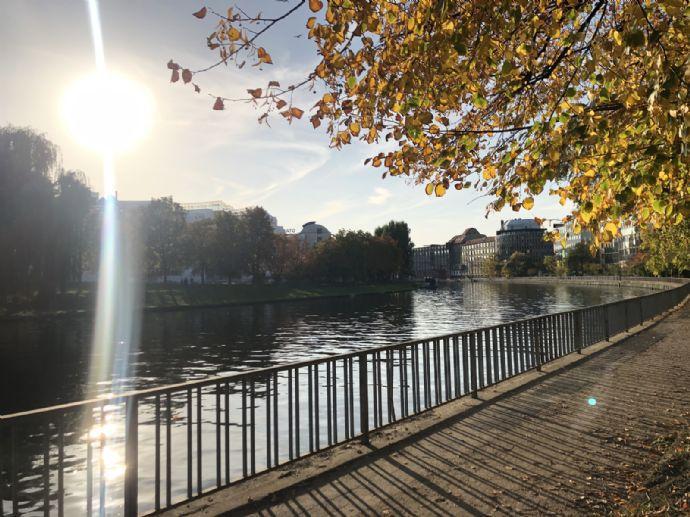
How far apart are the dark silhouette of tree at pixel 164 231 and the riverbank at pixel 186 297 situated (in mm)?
10208

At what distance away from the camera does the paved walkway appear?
16.3ft

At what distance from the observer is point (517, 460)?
601 cm

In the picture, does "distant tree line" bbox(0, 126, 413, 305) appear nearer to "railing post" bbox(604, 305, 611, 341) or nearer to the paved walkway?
"railing post" bbox(604, 305, 611, 341)

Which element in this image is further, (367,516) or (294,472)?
(294,472)

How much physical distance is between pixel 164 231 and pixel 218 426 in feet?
267

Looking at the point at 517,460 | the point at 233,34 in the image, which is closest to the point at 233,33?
the point at 233,34

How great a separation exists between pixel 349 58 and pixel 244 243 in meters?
79.8

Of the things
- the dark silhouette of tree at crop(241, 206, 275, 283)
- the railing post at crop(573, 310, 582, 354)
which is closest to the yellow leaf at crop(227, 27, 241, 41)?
the railing post at crop(573, 310, 582, 354)

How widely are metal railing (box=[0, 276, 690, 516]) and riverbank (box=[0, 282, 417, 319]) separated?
32395mm

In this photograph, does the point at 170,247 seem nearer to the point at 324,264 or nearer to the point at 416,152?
the point at 324,264

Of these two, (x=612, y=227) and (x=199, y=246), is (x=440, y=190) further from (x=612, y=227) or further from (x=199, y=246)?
(x=199, y=246)

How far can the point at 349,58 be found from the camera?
6.05 meters

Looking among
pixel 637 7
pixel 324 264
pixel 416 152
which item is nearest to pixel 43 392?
pixel 416 152

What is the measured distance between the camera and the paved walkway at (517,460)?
4961mm
